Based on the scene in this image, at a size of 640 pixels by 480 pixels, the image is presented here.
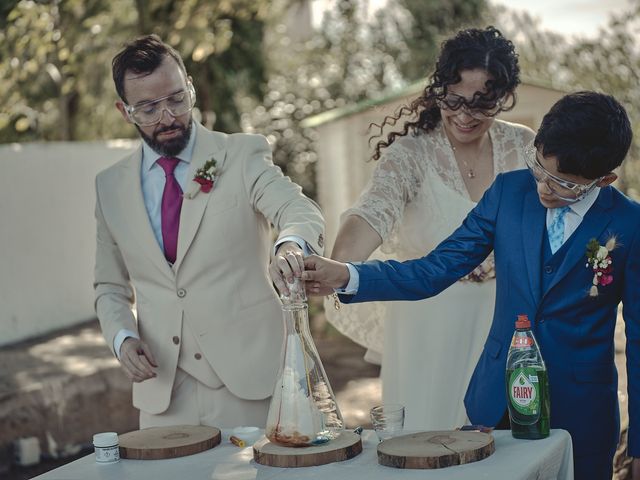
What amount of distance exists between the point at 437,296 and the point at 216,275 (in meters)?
0.85

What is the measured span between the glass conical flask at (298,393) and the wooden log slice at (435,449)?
0.20 m

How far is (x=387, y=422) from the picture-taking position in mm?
2982

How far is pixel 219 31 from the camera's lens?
1040 centimetres

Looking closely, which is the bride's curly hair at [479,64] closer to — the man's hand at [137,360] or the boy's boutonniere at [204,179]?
the boy's boutonniere at [204,179]

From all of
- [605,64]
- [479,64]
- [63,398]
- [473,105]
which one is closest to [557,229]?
[473,105]

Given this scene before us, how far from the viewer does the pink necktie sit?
376 centimetres

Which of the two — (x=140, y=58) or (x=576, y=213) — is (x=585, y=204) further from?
(x=140, y=58)

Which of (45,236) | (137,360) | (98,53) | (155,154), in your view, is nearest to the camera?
(137,360)

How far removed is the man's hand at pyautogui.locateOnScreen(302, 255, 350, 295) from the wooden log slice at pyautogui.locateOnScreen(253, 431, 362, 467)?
480mm

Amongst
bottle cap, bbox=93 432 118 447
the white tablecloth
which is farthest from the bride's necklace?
bottle cap, bbox=93 432 118 447

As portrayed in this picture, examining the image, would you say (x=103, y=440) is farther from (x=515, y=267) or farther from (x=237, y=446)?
(x=515, y=267)

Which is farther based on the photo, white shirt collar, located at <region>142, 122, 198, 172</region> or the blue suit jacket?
white shirt collar, located at <region>142, 122, 198, 172</region>

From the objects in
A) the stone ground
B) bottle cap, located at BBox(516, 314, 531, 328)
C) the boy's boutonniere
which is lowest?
the stone ground

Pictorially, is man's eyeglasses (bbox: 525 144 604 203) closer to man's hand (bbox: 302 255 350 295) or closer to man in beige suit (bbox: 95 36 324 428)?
man's hand (bbox: 302 255 350 295)
